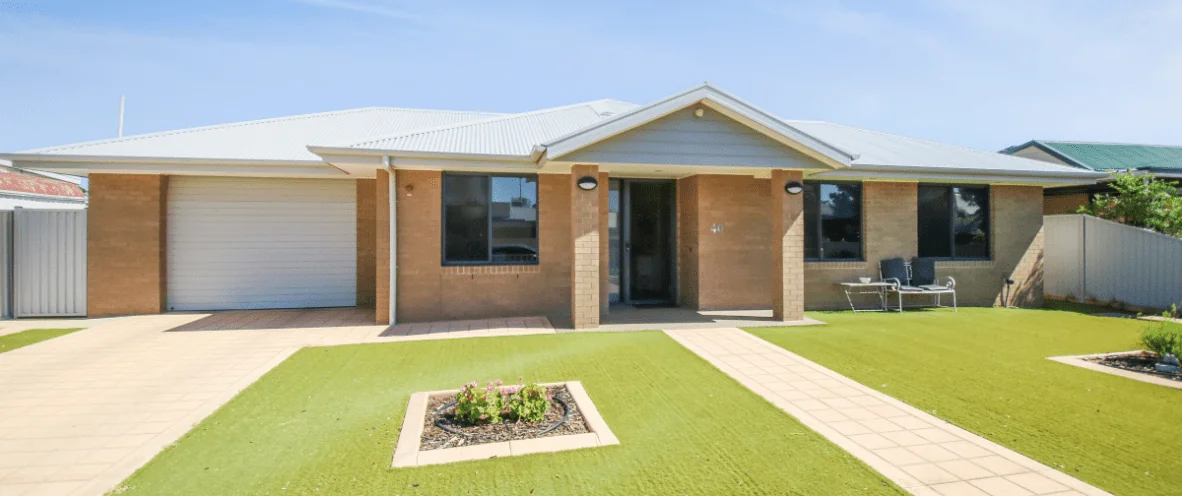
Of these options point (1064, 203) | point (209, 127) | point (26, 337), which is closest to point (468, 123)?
point (209, 127)

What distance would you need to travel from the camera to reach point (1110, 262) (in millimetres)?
11391

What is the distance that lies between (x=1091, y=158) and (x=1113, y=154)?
4.31 ft

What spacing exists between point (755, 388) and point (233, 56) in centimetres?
1332

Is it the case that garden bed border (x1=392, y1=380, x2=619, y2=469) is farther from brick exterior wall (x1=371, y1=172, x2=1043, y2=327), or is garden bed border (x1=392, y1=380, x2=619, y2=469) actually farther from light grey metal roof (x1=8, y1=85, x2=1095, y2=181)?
light grey metal roof (x1=8, y1=85, x2=1095, y2=181)

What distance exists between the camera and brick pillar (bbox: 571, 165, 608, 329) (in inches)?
329

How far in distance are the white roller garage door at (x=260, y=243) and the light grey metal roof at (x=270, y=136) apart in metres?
0.78

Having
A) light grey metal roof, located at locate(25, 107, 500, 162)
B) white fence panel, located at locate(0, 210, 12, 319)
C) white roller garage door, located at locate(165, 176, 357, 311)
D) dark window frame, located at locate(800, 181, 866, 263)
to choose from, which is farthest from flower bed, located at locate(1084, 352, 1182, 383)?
white fence panel, located at locate(0, 210, 12, 319)

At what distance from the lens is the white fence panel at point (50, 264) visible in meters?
9.84

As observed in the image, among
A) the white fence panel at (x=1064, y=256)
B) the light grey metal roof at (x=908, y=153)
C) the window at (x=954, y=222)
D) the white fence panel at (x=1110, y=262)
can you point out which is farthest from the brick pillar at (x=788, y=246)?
the white fence panel at (x=1064, y=256)

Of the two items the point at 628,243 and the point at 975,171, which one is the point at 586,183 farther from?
the point at 975,171

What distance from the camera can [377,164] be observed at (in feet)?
27.6

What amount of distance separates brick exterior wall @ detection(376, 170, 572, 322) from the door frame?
4.29ft

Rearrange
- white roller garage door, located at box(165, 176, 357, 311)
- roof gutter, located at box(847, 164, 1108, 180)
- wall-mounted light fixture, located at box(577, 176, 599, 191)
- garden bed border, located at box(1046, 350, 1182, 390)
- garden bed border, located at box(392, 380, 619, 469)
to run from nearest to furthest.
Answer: garden bed border, located at box(392, 380, 619, 469)
garden bed border, located at box(1046, 350, 1182, 390)
wall-mounted light fixture, located at box(577, 176, 599, 191)
roof gutter, located at box(847, 164, 1108, 180)
white roller garage door, located at box(165, 176, 357, 311)

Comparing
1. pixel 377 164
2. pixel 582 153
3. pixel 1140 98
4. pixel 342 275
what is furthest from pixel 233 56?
pixel 1140 98
